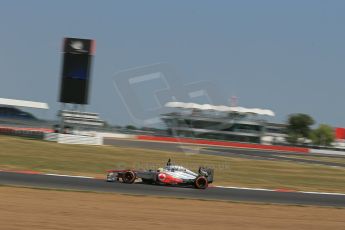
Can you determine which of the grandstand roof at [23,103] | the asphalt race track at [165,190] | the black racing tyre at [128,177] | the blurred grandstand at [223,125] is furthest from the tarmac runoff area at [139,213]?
the grandstand roof at [23,103]

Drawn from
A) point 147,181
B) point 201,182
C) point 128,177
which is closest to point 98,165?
point 147,181

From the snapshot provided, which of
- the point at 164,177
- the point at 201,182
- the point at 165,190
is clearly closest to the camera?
the point at 165,190

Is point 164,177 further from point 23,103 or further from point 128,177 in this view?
point 23,103

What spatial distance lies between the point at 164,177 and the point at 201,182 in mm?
1216

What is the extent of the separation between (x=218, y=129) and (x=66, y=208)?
69.0 metres

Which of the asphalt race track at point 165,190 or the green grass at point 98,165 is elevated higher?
the green grass at point 98,165

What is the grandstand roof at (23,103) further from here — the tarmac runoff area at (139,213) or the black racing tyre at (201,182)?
the tarmac runoff area at (139,213)

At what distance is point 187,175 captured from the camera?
60.2 ft

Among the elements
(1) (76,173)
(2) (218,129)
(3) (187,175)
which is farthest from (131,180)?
(2) (218,129)

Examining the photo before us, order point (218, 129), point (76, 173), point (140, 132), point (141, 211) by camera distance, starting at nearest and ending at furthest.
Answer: point (141, 211), point (76, 173), point (140, 132), point (218, 129)

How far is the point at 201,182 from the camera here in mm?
18125

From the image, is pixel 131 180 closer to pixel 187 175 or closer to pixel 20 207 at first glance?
pixel 187 175

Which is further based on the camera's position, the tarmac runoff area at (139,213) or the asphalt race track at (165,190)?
the asphalt race track at (165,190)

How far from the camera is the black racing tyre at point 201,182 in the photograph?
59.4 feet
